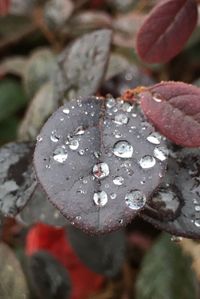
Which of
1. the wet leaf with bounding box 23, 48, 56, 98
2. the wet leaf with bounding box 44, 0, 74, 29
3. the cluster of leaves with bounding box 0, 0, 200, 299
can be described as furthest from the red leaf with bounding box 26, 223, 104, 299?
the wet leaf with bounding box 44, 0, 74, 29

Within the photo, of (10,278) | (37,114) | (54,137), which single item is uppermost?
(54,137)

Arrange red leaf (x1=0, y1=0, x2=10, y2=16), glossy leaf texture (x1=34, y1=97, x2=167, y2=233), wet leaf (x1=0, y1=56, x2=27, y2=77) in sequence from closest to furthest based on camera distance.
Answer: glossy leaf texture (x1=34, y1=97, x2=167, y2=233) → wet leaf (x1=0, y1=56, x2=27, y2=77) → red leaf (x1=0, y1=0, x2=10, y2=16)

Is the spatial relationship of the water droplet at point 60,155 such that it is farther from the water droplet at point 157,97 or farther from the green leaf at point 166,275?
the green leaf at point 166,275

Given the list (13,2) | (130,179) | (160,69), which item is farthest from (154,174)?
(13,2)

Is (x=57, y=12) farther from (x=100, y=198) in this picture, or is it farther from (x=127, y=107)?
(x=100, y=198)

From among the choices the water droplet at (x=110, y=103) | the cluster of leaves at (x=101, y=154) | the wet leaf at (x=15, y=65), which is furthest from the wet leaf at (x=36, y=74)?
the water droplet at (x=110, y=103)

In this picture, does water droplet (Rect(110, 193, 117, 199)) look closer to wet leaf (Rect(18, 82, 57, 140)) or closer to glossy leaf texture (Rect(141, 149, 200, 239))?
glossy leaf texture (Rect(141, 149, 200, 239))

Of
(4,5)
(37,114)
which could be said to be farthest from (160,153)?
(4,5)
